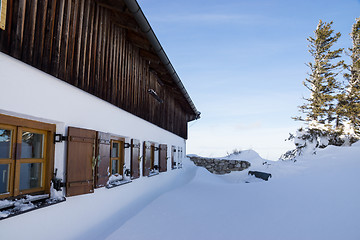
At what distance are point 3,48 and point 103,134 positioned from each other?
7.75 feet

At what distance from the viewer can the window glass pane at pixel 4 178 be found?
2.85m

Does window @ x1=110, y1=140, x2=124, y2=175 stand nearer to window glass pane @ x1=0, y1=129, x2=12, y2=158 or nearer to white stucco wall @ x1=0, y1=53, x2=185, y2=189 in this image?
white stucco wall @ x1=0, y1=53, x2=185, y2=189

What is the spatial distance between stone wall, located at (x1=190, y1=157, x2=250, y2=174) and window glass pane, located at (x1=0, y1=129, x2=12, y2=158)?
665 inches

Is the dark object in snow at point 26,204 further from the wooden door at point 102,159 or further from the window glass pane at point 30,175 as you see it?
the wooden door at point 102,159

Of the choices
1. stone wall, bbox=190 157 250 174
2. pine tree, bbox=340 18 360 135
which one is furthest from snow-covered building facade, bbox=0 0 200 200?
pine tree, bbox=340 18 360 135

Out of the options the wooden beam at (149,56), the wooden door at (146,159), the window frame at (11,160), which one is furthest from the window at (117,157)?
the window frame at (11,160)

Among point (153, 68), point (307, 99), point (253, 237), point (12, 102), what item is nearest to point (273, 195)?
point (253, 237)

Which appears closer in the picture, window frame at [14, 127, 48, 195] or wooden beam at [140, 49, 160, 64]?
window frame at [14, 127, 48, 195]

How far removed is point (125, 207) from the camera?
19.7 ft

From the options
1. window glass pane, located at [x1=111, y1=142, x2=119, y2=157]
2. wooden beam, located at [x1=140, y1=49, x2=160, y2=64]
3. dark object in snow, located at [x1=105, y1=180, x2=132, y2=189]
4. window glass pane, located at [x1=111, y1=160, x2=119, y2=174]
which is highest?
wooden beam, located at [x1=140, y1=49, x2=160, y2=64]

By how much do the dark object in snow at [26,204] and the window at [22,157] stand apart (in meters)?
0.10

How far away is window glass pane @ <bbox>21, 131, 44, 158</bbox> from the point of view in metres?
3.24

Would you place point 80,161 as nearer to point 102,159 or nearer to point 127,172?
point 102,159

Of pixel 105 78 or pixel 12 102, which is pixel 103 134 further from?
pixel 12 102
